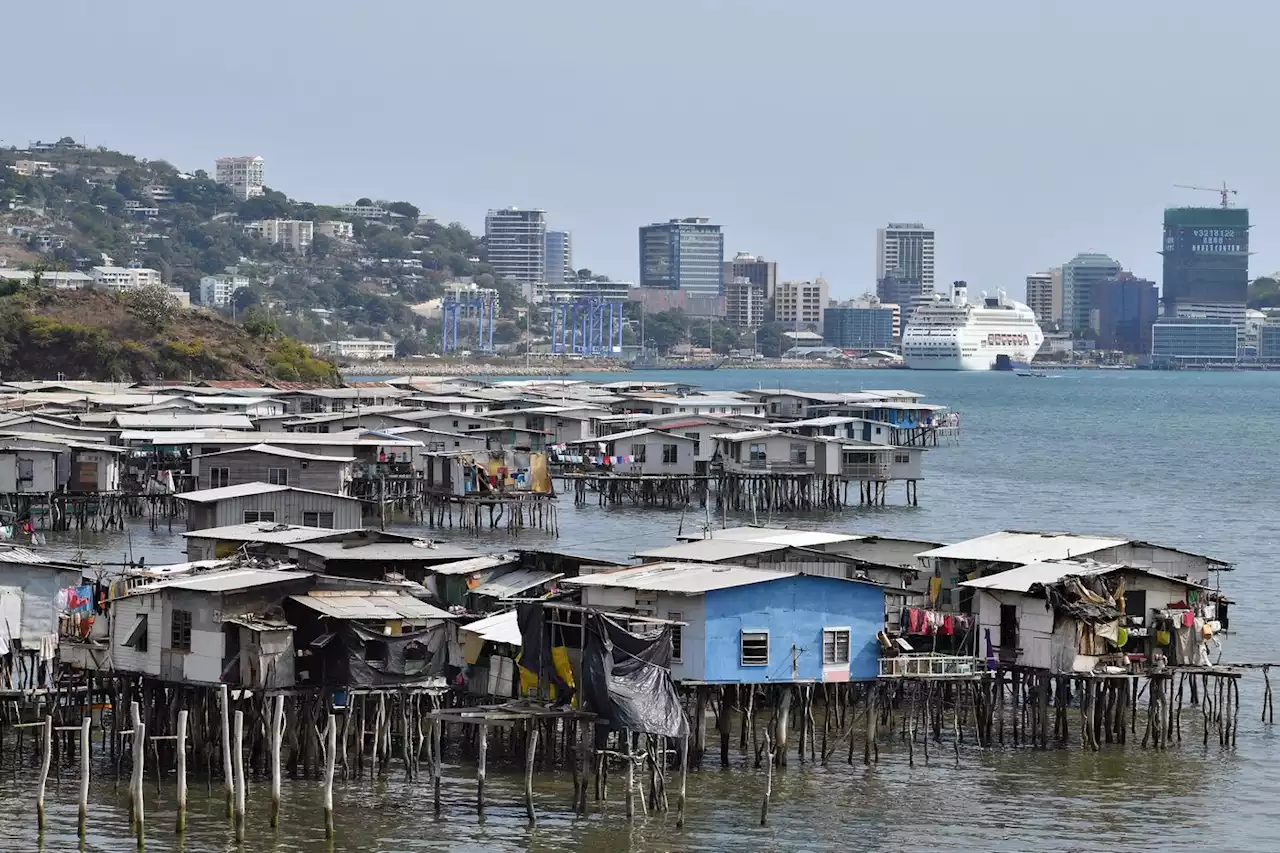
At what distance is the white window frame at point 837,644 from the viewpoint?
3244cm

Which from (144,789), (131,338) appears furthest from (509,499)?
(131,338)

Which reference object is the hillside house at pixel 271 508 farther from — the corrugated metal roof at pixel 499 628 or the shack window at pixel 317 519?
the corrugated metal roof at pixel 499 628

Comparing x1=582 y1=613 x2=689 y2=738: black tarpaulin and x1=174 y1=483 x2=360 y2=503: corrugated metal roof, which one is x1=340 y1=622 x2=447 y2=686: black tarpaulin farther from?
x1=174 y1=483 x2=360 y2=503: corrugated metal roof

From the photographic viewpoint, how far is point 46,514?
63875 mm

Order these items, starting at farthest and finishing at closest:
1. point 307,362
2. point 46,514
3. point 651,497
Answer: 1. point 307,362
2. point 651,497
3. point 46,514

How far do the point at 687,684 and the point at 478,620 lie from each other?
3.79 meters

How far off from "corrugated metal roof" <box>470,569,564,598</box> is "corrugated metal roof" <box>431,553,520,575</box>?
255 millimetres

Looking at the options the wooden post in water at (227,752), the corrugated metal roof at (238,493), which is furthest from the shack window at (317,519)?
the wooden post in water at (227,752)

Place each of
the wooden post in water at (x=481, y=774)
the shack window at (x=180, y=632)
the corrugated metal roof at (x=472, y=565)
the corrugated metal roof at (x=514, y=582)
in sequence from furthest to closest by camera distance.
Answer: the corrugated metal roof at (x=472, y=565) → the corrugated metal roof at (x=514, y=582) → the shack window at (x=180, y=632) → the wooden post in water at (x=481, y=774)

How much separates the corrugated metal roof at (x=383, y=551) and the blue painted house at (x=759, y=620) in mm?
4914

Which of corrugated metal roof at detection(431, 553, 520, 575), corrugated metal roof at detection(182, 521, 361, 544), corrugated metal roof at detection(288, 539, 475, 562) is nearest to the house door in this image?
corrugated metal roof at detection(431, 553, 520, 575)

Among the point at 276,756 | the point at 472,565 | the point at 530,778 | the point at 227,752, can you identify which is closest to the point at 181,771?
the point at 227,752

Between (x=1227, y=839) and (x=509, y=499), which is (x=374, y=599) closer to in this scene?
(x=1227, y=839)

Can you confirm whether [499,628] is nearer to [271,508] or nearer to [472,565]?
[472,565]
